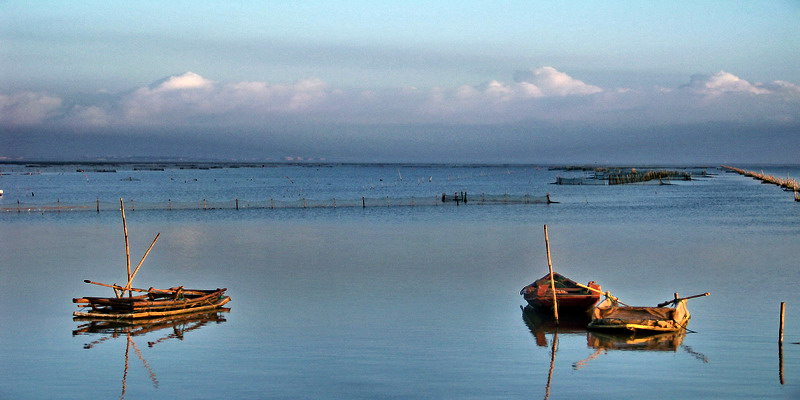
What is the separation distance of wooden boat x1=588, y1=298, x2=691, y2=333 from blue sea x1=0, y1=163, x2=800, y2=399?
32 centimetres

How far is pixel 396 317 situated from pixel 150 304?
6343 mm

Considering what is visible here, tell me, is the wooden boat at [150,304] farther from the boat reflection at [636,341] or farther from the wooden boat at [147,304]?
the boat reflection at [636,341]

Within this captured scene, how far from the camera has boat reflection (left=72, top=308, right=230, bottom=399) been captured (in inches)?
763

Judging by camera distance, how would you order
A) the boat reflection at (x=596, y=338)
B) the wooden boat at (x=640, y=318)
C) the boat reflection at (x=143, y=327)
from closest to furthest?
1. the boat reflection at (x=596, y=338)
2. the wooden boat at (x=640, y=318)
3. the boat reflection at (x=143, y=327)

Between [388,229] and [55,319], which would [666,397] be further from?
[388,229]

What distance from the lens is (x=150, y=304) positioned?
21047mm

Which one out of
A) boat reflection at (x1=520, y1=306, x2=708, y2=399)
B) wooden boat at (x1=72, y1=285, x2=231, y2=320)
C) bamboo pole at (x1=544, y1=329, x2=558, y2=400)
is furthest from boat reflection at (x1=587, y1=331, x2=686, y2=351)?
wooden boat at (x1=72, y1=285, x2=231, y2=320)

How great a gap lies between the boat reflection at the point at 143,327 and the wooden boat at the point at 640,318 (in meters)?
9.64

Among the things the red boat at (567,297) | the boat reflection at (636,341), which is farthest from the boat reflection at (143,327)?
the boat reflection at (636,341)

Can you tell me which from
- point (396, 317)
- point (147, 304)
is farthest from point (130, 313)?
point (396, 317)

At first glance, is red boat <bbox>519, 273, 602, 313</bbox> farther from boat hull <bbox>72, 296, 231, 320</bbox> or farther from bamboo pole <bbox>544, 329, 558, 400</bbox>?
boat hull <bbox>72, 296, 231, 320</bbox>

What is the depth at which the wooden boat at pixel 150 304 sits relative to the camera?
20.8 metres

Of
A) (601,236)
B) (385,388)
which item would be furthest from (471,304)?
(601,236)

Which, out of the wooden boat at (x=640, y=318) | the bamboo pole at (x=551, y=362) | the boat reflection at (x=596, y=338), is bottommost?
the bamboo pole at (x=551, y=362)
